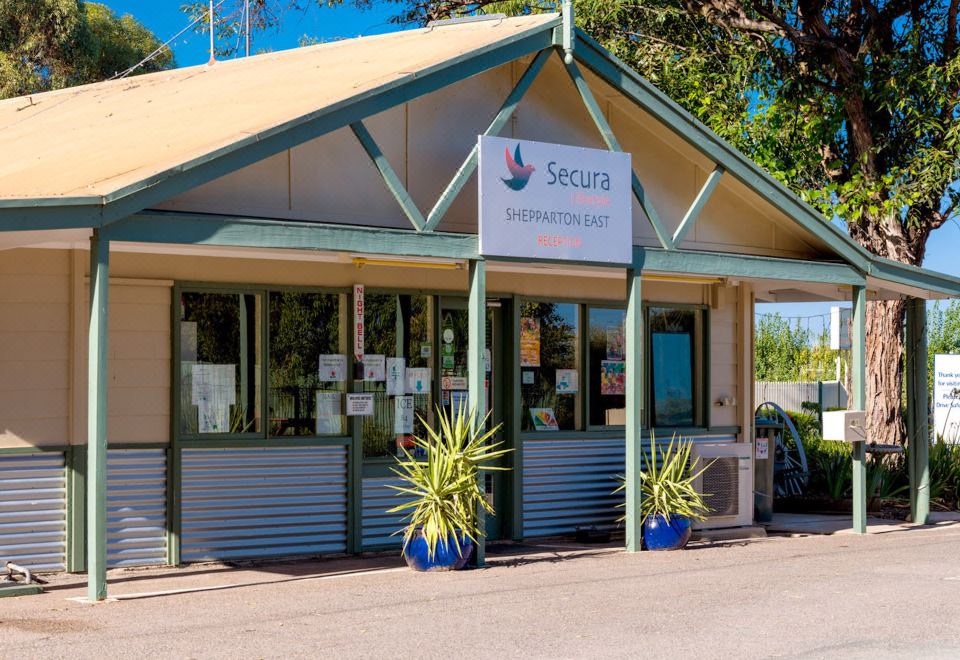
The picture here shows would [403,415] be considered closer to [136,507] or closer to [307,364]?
[307,364]

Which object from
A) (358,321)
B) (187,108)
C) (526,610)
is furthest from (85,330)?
(526,610)

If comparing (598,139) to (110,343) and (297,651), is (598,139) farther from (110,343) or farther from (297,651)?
(297,651)

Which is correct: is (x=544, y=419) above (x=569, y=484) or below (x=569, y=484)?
above

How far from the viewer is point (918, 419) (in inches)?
602

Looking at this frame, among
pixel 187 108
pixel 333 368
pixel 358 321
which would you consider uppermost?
pixel 187 108

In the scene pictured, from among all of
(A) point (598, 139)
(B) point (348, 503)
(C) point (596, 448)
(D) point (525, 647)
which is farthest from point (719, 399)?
(D) point (525, 647)

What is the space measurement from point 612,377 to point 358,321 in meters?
3.24

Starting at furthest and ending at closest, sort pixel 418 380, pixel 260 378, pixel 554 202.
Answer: pixel 418 380
pixel 260 378
pixel 554 202

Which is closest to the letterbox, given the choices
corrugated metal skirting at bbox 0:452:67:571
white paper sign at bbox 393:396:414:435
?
white paper sign at bbox 393:396:414:435

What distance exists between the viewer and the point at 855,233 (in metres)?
20.4

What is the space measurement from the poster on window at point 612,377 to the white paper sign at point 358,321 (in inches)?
118

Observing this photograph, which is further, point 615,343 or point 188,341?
point 615,343

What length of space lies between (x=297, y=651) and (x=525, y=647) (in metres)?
1.25

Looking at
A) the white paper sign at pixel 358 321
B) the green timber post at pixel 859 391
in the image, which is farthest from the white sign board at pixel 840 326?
the white paper sign at pixel 358 321
